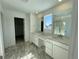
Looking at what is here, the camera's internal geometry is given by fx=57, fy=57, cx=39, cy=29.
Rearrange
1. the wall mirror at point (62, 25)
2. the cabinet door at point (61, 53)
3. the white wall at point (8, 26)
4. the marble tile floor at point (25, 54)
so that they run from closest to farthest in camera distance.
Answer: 1. the cabinet door at point (61, 53)
2. the wall mirror at point (62, 25)
3. the marble tile floor at point (25, 54)
4. the white wall at point (8, 26)

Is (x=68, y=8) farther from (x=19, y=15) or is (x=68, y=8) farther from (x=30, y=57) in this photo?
(x=19, y=15)

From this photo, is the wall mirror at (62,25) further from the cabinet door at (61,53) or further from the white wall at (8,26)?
the white wall at (8,26)

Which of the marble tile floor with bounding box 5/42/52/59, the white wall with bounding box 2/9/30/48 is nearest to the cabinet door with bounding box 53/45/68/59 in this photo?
the marble tile floor with bounding box 5/42/52/59

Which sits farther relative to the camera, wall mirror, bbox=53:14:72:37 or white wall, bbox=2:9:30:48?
white wall, bbox=2:9:30:48

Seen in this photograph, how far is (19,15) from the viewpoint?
438 cm

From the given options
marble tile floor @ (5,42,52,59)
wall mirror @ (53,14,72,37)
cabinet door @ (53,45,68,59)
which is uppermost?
wall mirror @ (53,14,72,37)

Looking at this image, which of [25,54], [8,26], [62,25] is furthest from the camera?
[8,26]

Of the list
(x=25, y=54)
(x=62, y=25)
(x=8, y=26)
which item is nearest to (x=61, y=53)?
(x=62, y=25)

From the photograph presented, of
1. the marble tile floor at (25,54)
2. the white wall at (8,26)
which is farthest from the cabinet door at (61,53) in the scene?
the white wall at (8,26)

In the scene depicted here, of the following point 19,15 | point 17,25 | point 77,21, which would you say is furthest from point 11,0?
point 17,25

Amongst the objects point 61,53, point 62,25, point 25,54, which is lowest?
point 25,54

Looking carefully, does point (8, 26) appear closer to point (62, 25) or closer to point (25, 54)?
point (25, 54)

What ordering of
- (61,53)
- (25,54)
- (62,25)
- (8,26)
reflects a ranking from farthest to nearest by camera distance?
(8,26), (25,54), (62,25), (61,53)

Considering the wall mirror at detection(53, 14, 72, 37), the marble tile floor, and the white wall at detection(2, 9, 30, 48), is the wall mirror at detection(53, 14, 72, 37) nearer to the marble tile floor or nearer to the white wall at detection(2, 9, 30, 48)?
the marble tile floor
